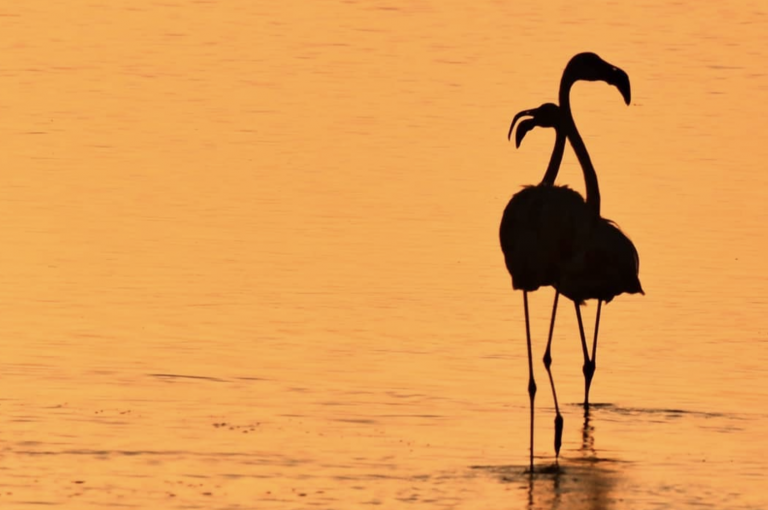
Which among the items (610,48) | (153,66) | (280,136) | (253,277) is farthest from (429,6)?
(253,277)

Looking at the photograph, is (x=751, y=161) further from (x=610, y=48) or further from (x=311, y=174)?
(x=610, y=48)

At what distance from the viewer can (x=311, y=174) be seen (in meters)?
20.1

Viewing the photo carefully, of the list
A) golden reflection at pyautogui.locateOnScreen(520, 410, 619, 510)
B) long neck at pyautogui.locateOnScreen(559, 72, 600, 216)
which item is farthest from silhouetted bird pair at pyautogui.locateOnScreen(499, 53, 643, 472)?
golden reflection at pyautogui.locateOnScreen(520, 410, 619, 510)

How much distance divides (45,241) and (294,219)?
222 centimetres

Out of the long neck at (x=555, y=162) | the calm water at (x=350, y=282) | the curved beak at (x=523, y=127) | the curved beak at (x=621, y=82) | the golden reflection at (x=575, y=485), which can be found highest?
the curved beak at (x=621, y=82)

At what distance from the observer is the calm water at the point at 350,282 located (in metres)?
11.1

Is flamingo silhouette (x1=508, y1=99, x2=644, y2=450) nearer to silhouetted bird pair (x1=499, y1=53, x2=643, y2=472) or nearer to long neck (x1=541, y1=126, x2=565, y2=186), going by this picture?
silhouetted bird pair (x1=499, y1=53, x2=643, y2=472)

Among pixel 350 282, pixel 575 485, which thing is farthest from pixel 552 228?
pixel 350 282

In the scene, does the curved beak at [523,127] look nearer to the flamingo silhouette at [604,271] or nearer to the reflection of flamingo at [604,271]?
the flamingo silhouette at [604,271]

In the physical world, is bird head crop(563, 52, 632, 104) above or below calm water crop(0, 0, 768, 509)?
above

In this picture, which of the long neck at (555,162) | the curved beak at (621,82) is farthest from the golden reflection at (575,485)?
the curved beak at (621,82)

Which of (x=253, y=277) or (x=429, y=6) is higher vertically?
(x=429, y=6)

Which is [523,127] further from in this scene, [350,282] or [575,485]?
[350,282]

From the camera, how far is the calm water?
1107 cm
